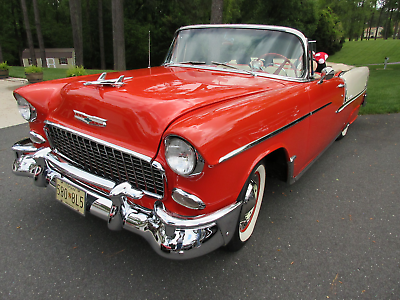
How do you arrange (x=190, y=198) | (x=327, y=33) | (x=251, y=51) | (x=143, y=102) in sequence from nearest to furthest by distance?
1. (x=190, y=198)
2. (x=143, y=102)
3. (x=251, y=51)
4. (x=327, y=33)

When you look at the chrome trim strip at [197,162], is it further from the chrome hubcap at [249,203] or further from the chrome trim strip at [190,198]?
the chrome hubcap at [249,203]

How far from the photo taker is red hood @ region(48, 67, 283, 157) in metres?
1.61

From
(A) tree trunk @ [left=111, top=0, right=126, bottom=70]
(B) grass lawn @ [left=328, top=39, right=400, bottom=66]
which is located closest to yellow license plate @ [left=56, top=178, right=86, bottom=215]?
(A) tree trunk @ [left=111, top=0, right=126, bottom=70]

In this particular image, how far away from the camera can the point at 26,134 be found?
4.54 metres

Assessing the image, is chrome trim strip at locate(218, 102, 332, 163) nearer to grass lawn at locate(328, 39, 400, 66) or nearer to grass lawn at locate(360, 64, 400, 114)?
grass lawn at locate(360, 64, 400, 114)

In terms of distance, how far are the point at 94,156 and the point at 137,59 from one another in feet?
101

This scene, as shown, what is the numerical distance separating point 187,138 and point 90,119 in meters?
0.83

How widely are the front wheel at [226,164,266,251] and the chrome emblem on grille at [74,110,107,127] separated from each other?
39.6 inches

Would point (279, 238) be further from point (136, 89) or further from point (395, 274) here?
point (136, 89)

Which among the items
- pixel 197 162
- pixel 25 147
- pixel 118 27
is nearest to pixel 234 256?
pixel 197 162

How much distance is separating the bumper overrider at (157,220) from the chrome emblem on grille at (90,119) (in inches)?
14.1

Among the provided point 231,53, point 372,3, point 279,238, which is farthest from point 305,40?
point 372,3

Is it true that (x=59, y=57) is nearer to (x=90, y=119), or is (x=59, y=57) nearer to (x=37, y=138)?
(x=37, y=138)

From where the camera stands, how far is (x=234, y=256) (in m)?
2.05
